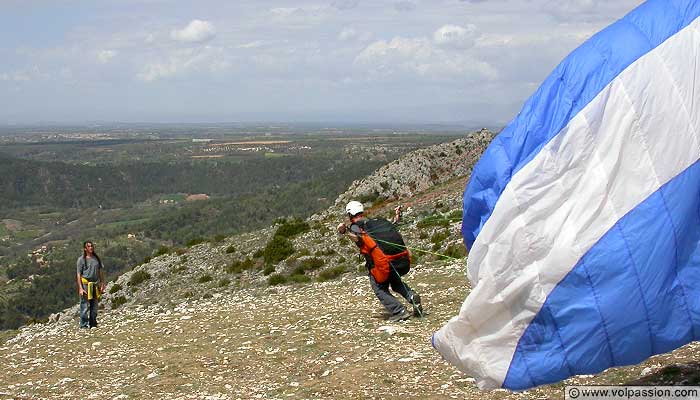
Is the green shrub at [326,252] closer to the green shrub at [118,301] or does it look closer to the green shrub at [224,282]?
the green shrub at [224,282]

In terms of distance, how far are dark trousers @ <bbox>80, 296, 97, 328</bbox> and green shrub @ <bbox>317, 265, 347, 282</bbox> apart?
24.6 feet

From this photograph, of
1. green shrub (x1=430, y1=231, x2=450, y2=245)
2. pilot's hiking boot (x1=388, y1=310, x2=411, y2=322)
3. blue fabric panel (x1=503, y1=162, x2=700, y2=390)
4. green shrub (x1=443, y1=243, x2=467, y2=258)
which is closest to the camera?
blue fabric panel (x1=503, y1=162, x2=700, y2=390)

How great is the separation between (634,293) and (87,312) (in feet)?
50.1

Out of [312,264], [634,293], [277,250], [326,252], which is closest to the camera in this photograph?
[634,293]

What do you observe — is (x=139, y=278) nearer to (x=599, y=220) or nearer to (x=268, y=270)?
(x=268, y=270)

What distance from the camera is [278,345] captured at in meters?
12.7

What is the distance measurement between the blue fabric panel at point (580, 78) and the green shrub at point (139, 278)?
82.6 ft

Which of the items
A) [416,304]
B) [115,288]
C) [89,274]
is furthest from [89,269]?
[115,288]

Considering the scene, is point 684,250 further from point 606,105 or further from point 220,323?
point 220,323

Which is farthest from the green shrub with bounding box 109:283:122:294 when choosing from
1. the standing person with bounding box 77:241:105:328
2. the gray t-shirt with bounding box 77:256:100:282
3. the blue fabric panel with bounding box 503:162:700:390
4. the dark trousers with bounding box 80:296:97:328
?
the blue fabric panel with bounding box 503:162:700:390

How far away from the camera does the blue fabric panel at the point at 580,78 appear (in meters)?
5.93

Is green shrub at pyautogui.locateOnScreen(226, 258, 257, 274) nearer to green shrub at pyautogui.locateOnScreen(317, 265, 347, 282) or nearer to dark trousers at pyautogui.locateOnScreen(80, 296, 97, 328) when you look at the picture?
green shrub at pyautogui.locateOnScreen(317, 265, 347, 282)

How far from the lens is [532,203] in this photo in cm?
598

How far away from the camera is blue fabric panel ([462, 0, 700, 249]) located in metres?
5.93
